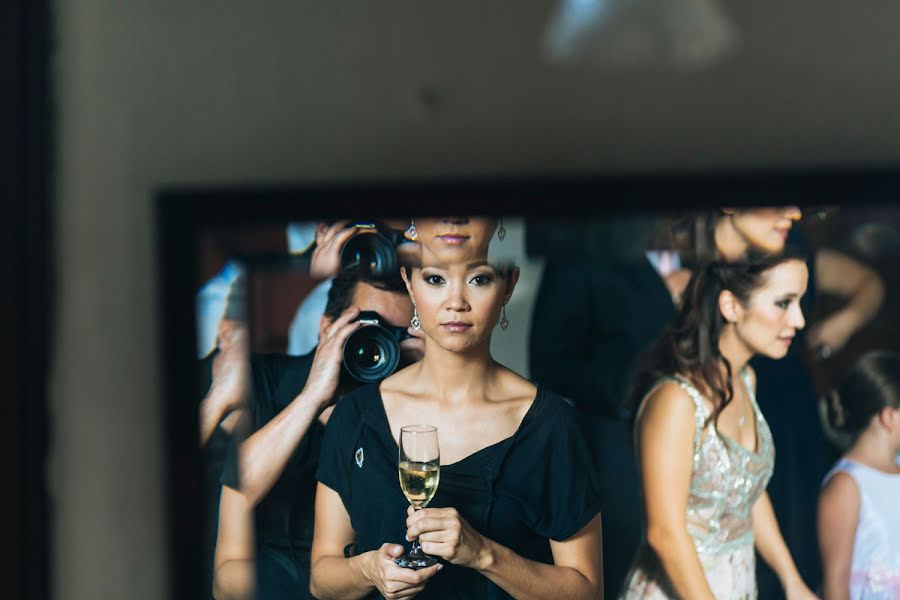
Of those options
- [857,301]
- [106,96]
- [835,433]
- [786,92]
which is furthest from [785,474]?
[106,96]

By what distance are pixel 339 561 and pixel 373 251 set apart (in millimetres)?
354

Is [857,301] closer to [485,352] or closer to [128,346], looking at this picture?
[485,352]

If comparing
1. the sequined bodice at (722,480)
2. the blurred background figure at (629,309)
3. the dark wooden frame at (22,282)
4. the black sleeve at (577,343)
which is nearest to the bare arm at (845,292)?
the blurred background figure at (629,309)

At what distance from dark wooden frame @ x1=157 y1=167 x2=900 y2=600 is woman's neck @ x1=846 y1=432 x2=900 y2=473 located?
10.6 inches

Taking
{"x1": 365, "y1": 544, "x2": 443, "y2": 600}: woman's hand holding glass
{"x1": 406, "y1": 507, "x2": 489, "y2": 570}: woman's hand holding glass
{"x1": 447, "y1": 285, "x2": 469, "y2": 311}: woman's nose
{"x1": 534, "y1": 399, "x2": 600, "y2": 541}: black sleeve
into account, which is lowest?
{"x1": 365, "y1": 544, "x2": 443, "y2": 600}: woman's hand holding glass

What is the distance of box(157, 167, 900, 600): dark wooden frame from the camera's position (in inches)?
35.8

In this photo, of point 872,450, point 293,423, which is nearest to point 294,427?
point 293,423

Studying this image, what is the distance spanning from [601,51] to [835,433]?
0.51 meters

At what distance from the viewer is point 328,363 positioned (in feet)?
3.03

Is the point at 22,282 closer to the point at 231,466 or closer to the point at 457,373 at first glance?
the point at 231,466

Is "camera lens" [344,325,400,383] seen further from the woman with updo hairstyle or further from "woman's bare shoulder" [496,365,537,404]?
the woman with updo hairstyle

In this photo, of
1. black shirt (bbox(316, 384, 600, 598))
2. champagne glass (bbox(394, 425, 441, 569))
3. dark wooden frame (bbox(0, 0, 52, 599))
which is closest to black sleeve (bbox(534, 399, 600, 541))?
black shirt (bbox(316, 384, 600, 598))

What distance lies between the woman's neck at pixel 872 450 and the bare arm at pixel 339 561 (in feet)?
1.77

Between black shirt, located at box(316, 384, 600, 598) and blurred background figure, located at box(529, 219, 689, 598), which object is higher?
blurred background figure, located at box(529, 219, 689, 598)
